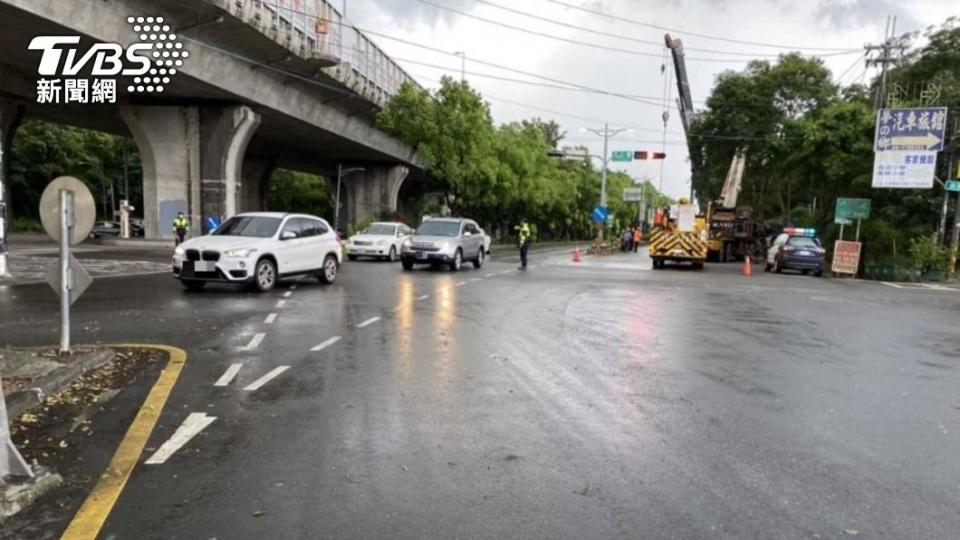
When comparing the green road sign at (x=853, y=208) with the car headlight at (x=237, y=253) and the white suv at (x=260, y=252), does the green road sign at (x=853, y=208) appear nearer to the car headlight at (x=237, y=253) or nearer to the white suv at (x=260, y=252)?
the white suv at (x=260, y=252)

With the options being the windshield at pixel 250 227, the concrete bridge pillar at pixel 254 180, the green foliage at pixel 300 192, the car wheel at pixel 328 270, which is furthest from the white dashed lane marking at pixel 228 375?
the green foliage at pixel 300 192

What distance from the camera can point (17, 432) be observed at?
16.9ft

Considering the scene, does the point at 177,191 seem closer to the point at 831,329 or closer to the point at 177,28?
the point at 177,28

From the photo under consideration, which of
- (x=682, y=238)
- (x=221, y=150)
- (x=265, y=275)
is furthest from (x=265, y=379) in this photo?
(x=221, y=150)

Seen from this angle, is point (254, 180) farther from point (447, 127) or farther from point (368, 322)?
point (368, 322)

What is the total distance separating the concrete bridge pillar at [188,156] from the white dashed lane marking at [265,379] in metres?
26.2

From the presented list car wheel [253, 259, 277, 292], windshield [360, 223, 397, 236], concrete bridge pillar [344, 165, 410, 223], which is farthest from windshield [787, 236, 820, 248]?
concrete bridge pillar [344, 165, 410, 223]

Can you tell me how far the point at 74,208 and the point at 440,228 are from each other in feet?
52.0

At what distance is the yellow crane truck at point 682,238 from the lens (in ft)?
94.3

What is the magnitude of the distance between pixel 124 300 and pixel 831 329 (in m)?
12.4

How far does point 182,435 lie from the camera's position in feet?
17.0

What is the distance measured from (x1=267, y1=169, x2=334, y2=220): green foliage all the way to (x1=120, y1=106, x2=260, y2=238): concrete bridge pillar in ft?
167

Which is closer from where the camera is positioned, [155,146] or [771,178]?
[155,146]

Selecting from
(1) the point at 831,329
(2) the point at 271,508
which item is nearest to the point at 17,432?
(2) the point at 271,508
